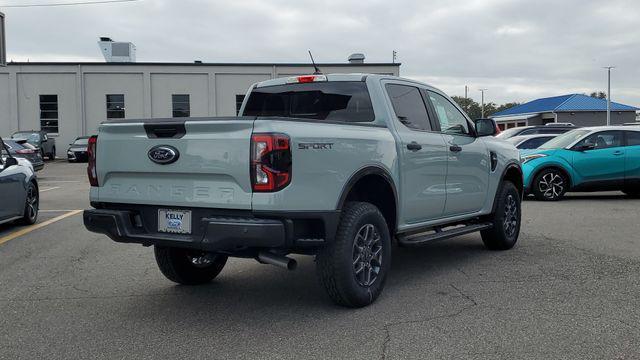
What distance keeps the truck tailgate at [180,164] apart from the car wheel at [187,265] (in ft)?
3.04

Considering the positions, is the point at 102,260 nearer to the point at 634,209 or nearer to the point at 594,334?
the point at 594,334

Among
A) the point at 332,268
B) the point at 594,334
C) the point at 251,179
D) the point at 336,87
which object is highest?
the point at 336,87

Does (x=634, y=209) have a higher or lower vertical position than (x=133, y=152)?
lower

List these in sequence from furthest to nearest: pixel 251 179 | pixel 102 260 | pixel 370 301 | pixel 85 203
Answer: pixel 85 203 → pixel 102 260 → pixel 370 301 → pixel 251 179

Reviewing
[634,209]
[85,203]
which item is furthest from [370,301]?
[85,203]

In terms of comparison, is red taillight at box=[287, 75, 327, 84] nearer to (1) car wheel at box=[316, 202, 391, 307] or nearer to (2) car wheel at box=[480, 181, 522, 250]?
(1) car wheel at box=[316, 202, 391, 307]

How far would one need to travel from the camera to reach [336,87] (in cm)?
589

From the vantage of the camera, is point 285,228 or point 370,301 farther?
point 370,301

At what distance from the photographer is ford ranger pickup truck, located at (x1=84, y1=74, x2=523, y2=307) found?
4238 mm

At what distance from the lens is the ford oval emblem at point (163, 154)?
14.7 feet

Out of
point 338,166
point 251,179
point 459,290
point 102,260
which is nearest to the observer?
point 251,179

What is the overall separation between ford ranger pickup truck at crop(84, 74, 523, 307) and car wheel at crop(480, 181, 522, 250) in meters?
1.18

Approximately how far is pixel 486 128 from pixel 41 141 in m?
27.9

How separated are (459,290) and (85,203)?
9717 millimetres
